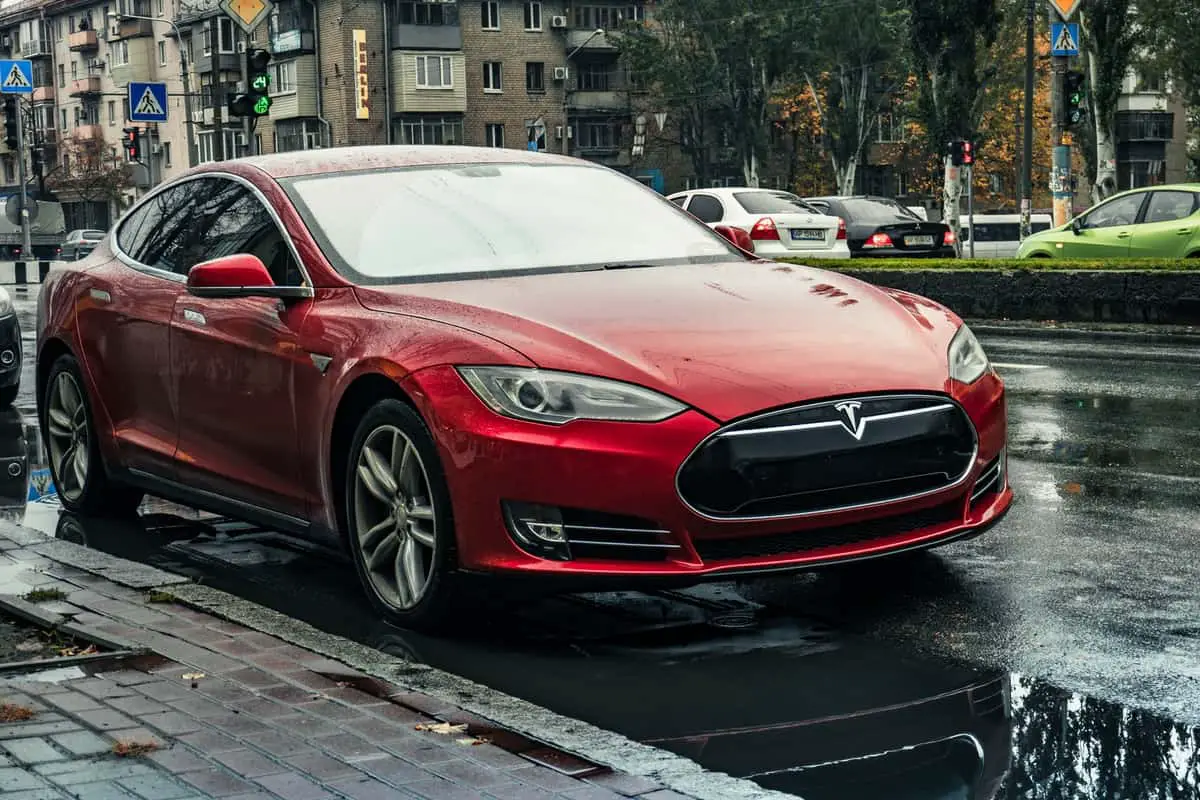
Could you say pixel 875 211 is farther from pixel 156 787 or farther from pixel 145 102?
pixel 156 787

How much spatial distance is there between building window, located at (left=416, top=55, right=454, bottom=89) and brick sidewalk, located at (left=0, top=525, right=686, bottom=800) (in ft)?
250

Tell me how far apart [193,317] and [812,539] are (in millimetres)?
2775

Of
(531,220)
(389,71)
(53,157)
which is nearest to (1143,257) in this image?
(531,220)

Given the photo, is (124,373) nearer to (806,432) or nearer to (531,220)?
(531,220)

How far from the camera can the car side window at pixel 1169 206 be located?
21.9 m

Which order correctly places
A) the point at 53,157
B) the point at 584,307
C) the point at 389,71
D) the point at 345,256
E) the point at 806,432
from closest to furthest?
1. the point at 806,432
2. the point at 584,307
3. the point at 345,256
4. the point at 389,71
5. the point at 53,157

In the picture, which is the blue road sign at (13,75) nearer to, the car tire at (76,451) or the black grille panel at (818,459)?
the car tire at (76,451)

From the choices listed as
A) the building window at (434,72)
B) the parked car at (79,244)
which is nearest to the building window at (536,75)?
the building window at (434,72)

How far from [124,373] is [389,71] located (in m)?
73.9

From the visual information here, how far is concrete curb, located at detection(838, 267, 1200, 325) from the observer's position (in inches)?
704

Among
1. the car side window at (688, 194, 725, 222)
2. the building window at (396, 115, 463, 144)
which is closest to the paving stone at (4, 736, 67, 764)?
the car side window at (688, 194, 725, 222)

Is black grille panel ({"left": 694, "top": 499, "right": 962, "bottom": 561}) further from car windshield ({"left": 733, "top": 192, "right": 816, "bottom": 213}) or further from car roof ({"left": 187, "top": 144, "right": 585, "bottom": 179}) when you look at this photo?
car windshield ({"left": 733, "top": 192, "right": 816, "bottom": 213})

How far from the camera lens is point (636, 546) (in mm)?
5332

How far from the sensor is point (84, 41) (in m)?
102
